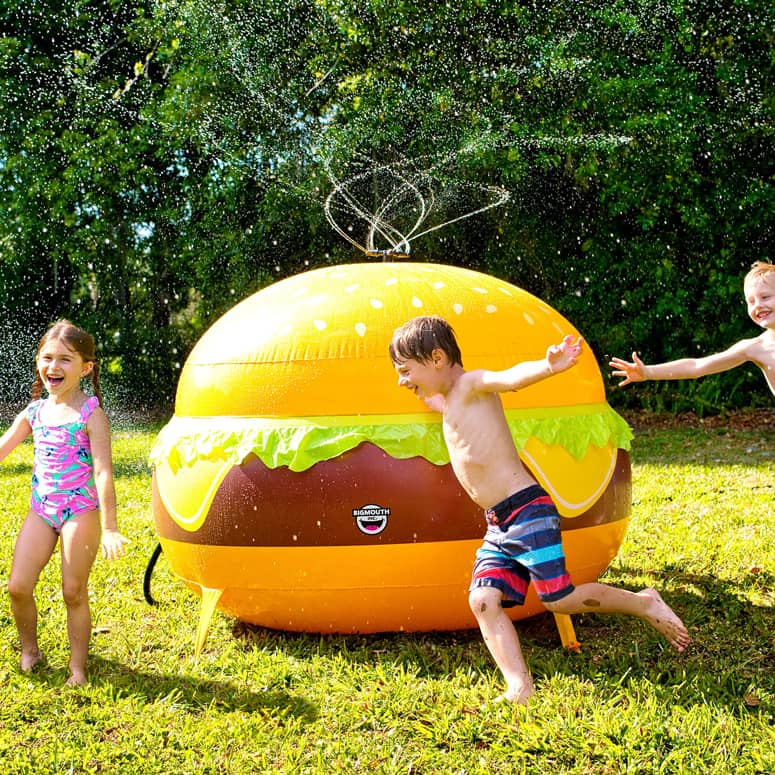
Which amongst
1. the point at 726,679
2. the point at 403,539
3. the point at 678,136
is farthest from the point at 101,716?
the point at 678,136

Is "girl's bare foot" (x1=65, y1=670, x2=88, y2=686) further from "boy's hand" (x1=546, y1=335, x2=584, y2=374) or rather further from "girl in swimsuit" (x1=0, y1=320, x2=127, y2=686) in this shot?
"boy's hand" (x1=546, y1=335, x2=584, y2=374)

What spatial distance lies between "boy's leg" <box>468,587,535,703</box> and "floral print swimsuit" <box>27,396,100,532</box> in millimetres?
1625

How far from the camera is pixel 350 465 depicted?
142 inches

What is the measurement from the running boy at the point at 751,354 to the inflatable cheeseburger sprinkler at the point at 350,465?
12.4 inches

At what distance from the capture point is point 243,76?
14.1 meters

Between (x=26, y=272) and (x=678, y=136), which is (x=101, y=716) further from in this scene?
(x=26, y=272)

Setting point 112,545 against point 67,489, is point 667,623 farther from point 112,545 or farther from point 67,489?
point 67,489

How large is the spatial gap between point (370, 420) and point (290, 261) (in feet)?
35.5

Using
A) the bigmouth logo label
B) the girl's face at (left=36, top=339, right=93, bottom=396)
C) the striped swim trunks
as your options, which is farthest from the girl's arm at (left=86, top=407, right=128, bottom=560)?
the striped swim trunks

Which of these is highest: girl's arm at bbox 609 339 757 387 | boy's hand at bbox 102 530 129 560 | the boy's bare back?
girl's arm at bbox 609 339 757 387

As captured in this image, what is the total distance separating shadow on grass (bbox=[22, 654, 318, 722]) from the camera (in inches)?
131

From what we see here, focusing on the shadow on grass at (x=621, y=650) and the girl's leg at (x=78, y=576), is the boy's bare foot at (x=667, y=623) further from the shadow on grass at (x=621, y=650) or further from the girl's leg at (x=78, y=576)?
the girl's leg at (x=78, y=576)

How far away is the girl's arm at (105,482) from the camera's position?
11.0 ft

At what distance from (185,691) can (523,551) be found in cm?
140
